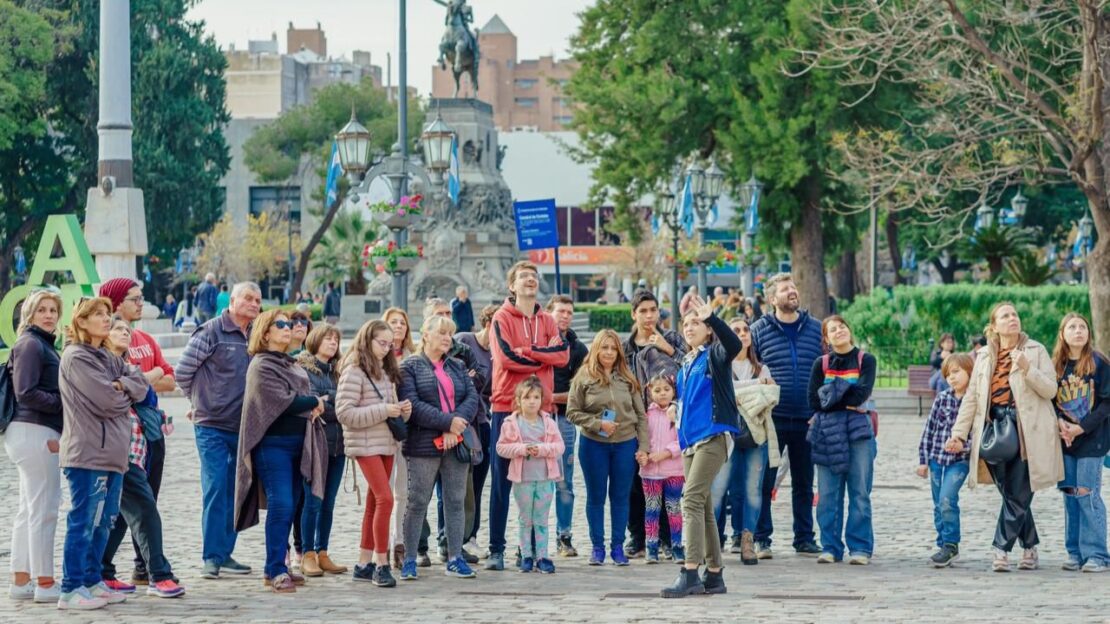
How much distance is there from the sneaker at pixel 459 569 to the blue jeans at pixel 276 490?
1195mm

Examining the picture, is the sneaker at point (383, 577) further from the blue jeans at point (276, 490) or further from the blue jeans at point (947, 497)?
the blue jeans at point (947, 497)

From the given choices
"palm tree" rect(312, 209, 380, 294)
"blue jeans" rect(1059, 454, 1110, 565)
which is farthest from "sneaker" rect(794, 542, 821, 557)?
"palm tree" rect(312, 209, 380, 294)

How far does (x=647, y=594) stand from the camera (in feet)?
35.1

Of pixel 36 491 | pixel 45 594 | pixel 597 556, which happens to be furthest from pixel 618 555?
pixel 36 491

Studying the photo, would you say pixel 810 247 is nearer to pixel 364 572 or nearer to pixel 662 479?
pixel 662 479

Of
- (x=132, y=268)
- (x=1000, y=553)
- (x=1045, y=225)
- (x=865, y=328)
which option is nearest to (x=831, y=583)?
(x=1000, y=553)

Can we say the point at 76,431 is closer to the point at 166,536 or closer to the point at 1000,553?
the point at 166,536

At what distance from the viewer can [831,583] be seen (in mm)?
11117

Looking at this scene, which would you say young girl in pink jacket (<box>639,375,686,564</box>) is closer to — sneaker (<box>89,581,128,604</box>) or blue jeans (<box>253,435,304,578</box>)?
blue jeans (<box>253,435,304,578</box>)

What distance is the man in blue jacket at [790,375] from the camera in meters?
12.4

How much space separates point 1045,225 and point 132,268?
134 ft

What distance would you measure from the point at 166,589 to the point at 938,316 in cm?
2148

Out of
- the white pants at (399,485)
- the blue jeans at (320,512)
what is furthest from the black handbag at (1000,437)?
the blue jeans at (320,512)

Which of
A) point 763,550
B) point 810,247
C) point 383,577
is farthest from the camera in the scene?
point 810,247
